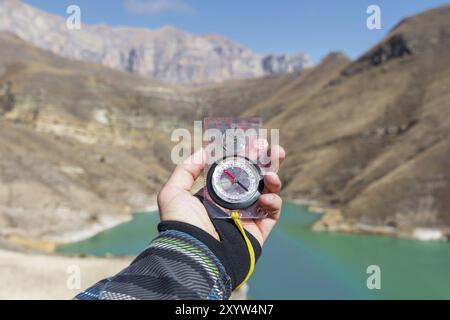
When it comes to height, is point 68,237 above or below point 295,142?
below

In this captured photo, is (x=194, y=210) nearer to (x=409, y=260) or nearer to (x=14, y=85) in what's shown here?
(x=409, y=260)

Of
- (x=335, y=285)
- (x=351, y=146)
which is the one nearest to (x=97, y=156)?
(x=351, y=146)

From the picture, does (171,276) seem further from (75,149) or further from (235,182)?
(75,149)

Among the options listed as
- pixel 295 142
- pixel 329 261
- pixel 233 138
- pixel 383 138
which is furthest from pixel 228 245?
pixel 295 142

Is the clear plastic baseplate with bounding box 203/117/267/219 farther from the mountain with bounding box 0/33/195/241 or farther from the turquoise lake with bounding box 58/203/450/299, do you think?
the mountain with bounding box 0/33/195/241

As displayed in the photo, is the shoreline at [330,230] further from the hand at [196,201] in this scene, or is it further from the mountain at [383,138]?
the hand at [196,201]

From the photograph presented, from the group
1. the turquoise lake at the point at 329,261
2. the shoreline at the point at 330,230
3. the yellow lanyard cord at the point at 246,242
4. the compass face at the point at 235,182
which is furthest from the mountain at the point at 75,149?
the yellow lanyard cord at the point at 246,242
